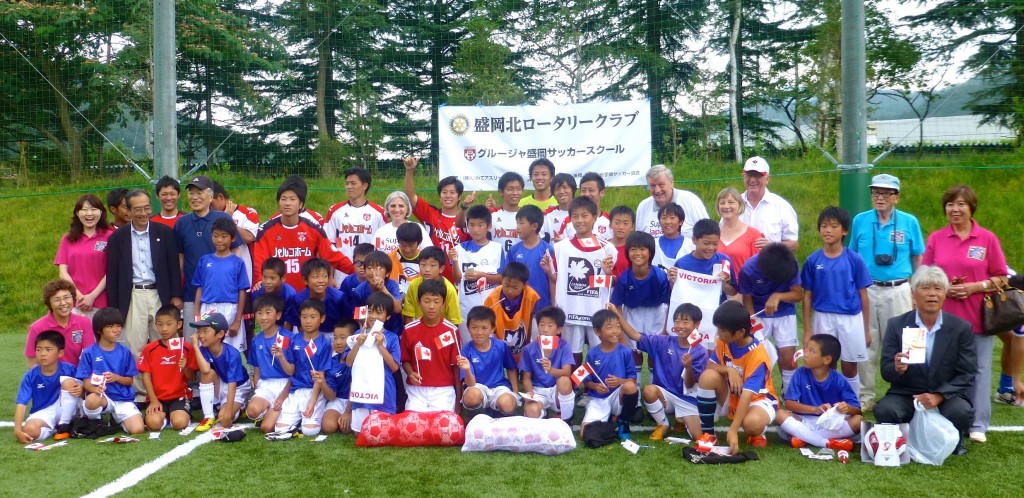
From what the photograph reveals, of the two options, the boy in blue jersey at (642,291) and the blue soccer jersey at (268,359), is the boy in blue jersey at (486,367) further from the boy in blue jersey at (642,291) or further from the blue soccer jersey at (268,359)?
the blue soccer jersey at (268,359)

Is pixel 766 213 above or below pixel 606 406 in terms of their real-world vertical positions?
above

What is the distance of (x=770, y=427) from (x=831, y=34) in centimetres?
686

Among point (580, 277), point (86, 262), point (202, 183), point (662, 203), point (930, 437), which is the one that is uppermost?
point (202, 183)

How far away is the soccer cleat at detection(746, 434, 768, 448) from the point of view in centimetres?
464

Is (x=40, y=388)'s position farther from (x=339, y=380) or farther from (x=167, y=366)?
(x=339, y=380)

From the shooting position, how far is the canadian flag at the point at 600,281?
5129 mm

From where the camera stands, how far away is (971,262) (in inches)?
201

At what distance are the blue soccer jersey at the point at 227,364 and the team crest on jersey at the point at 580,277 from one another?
2328mm

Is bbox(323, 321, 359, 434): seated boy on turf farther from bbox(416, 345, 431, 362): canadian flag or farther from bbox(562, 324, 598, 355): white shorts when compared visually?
bbox(562, 324, 598, 355): white shorts

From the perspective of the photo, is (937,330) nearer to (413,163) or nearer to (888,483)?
(888,483)

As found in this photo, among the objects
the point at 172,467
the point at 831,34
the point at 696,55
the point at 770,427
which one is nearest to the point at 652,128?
the point at 696,55

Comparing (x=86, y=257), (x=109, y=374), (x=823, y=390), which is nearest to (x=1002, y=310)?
(x=823, y=390)

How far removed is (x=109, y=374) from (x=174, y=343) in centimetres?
43

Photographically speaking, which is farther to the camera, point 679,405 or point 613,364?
point 613,364
